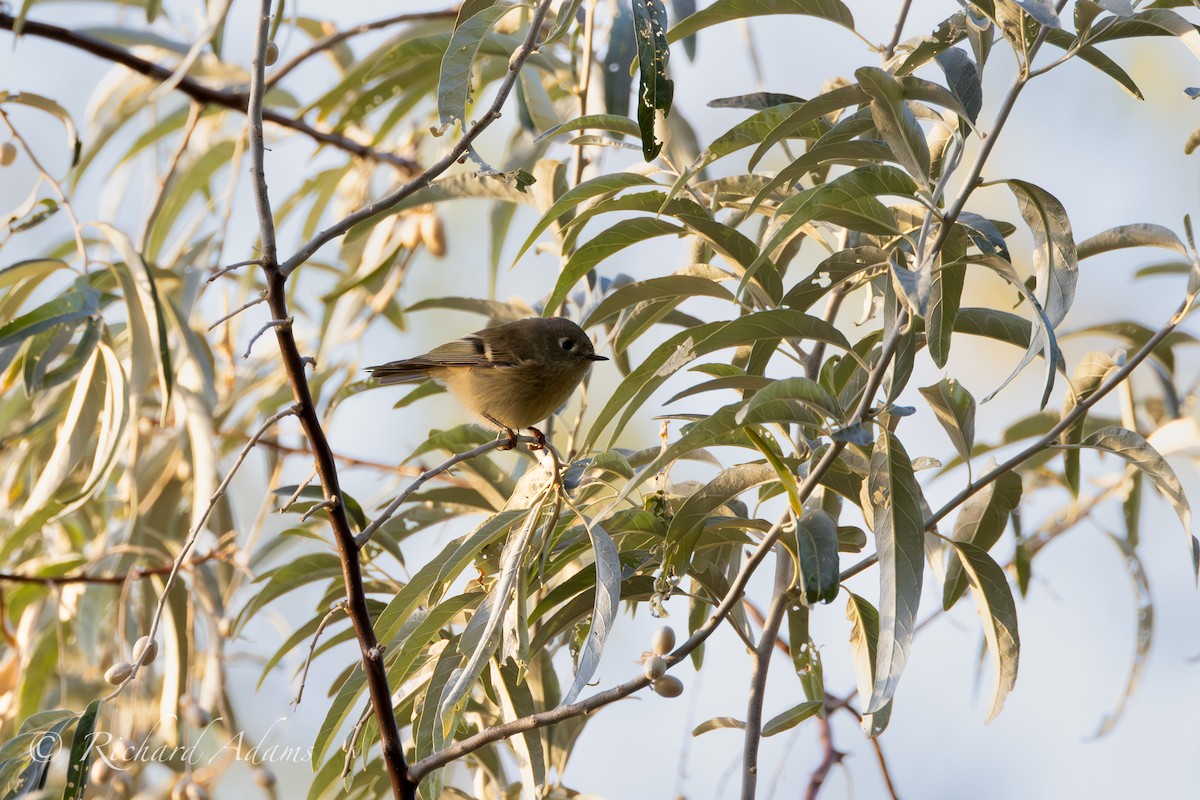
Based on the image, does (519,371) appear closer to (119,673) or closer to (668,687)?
(119,673)

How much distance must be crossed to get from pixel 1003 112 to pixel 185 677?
2553 mm

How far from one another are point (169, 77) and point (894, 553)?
2.48 metres

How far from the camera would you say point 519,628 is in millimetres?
1713

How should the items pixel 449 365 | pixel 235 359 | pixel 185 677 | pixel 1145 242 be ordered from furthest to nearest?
pixel 235 359 → pixel 449 365 → pixel 185 677 → pixel 1145 242

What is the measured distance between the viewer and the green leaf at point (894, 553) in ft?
5.15

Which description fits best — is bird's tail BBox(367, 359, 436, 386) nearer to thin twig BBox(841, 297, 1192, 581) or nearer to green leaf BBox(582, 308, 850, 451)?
green leaf BBox(582, 308, 850, 451)

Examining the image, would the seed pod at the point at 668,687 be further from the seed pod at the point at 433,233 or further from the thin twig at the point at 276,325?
the seed pod at the point at 433,233

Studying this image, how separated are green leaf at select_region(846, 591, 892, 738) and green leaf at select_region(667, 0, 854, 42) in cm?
99

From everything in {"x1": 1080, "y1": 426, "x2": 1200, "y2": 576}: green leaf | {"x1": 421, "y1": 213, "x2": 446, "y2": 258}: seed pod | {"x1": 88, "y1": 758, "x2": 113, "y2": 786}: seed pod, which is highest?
{"x1": 421, "y1": 213, "x2": 446, "y2": 258}: seed pod

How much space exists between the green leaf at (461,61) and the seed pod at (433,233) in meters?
1.87

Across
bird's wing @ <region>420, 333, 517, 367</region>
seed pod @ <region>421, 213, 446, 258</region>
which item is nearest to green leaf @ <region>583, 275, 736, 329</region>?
bird's wing @ <region>420, 333, 517, 367</region>

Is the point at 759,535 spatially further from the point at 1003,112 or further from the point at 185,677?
the point at 185,677

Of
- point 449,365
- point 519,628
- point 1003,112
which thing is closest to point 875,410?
point 1003,112

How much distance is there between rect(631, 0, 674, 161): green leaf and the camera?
167 centimetres
